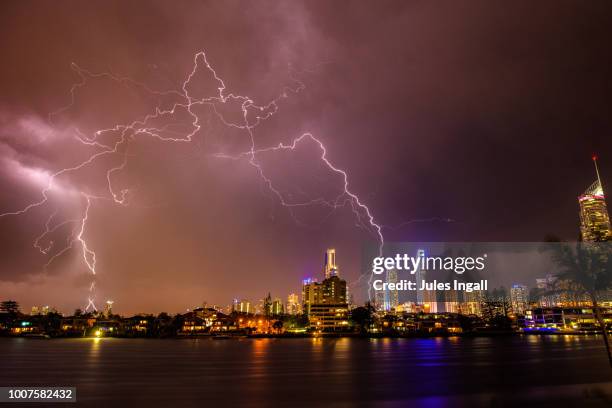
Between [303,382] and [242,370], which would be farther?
[242,370]

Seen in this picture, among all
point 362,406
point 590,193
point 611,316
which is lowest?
point 362,406

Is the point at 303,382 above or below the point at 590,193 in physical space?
below

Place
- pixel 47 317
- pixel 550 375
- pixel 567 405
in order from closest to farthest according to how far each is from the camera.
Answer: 1. pixel 567 405
2. pixel 550 375
3. pixel 47 317

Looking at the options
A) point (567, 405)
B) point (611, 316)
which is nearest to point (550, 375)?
point (567, 405)

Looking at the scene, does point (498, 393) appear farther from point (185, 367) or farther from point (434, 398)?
point (185, 367)

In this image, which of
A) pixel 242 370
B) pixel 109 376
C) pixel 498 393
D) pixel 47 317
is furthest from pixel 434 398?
pixel 47 317

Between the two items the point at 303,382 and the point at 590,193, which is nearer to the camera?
the point at 303,382

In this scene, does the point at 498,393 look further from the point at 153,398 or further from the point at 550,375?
the point at 153,398

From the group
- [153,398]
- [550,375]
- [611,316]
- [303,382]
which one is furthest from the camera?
[611,316]

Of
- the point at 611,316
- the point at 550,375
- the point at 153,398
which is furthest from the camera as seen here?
the point at 611,316
